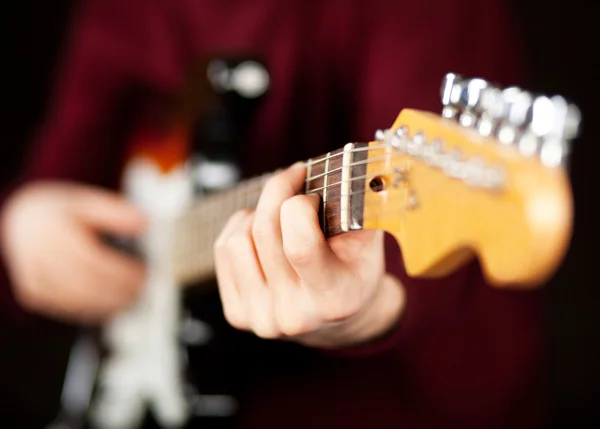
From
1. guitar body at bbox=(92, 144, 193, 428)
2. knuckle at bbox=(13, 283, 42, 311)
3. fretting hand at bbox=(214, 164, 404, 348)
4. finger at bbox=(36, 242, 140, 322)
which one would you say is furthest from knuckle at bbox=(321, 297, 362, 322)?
knuckle at bbox=(13, 283, 42, 311)

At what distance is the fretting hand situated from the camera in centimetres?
32

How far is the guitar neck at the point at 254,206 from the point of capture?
0.32m

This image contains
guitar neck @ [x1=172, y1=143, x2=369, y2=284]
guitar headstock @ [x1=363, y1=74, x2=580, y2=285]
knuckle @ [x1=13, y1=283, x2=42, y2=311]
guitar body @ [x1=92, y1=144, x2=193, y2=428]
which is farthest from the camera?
knuckle @ [x1=13, y1=283, x2=42, y2=311]

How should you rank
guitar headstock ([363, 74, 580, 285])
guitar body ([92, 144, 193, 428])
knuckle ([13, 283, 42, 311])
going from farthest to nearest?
knuckle ([13, 283, 42, 311]) → guitar body ([92, 144, 193, 428]) → guitar headstock ([363, 74, 580, 285])

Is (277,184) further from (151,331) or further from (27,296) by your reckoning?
(27,296)

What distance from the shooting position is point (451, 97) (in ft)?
0.87

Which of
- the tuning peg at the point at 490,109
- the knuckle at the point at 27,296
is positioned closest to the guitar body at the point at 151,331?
the knuckle at the point at 27,296

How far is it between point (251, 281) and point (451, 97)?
0.54ft

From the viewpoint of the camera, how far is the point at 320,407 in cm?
67

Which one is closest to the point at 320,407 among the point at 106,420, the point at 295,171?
the point at 106,420

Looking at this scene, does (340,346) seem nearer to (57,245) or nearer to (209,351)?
(209,351)

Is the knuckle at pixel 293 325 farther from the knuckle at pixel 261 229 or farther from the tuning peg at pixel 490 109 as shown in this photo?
the tuning peg at pixel 490 109

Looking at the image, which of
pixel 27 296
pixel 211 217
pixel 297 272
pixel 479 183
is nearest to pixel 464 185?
pixel 479 183

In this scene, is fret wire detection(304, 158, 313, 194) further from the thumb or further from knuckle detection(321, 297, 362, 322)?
the thumb
